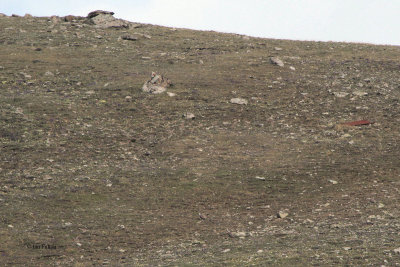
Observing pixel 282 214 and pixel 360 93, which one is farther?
pixel 360 93

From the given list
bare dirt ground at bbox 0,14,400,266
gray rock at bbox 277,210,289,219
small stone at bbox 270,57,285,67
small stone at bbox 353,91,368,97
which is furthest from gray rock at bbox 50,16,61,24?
gray rock at bbox 277,210,289,219

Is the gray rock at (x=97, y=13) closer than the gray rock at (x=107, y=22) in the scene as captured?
No

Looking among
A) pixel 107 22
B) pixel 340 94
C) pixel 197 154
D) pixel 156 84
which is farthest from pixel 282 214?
pixel 107 22

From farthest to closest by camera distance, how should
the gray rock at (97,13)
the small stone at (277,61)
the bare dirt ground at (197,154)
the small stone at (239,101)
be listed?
the gray rock at (97,13), the small stone at (277,61), the small stone at (239,101), the bare dirt ground at (197,154)

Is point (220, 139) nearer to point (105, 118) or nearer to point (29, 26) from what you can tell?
point (105, 118)

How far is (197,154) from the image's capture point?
1370 centimetres

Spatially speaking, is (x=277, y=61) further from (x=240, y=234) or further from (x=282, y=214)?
(x=240, y=234)

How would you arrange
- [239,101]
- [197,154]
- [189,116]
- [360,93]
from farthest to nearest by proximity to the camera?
[360,93] < [239,101] < [189,116] < [197,154]

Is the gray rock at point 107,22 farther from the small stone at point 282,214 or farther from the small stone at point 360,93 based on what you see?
the small stone at point 282,214

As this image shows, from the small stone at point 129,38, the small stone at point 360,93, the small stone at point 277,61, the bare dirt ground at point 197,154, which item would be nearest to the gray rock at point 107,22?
the small stone at point 129,38

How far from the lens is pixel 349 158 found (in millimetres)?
13180

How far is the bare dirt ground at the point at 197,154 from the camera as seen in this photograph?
9.51m

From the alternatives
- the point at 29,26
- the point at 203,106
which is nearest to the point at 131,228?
the point at 203,106

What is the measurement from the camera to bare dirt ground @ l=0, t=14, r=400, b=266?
951 cm
